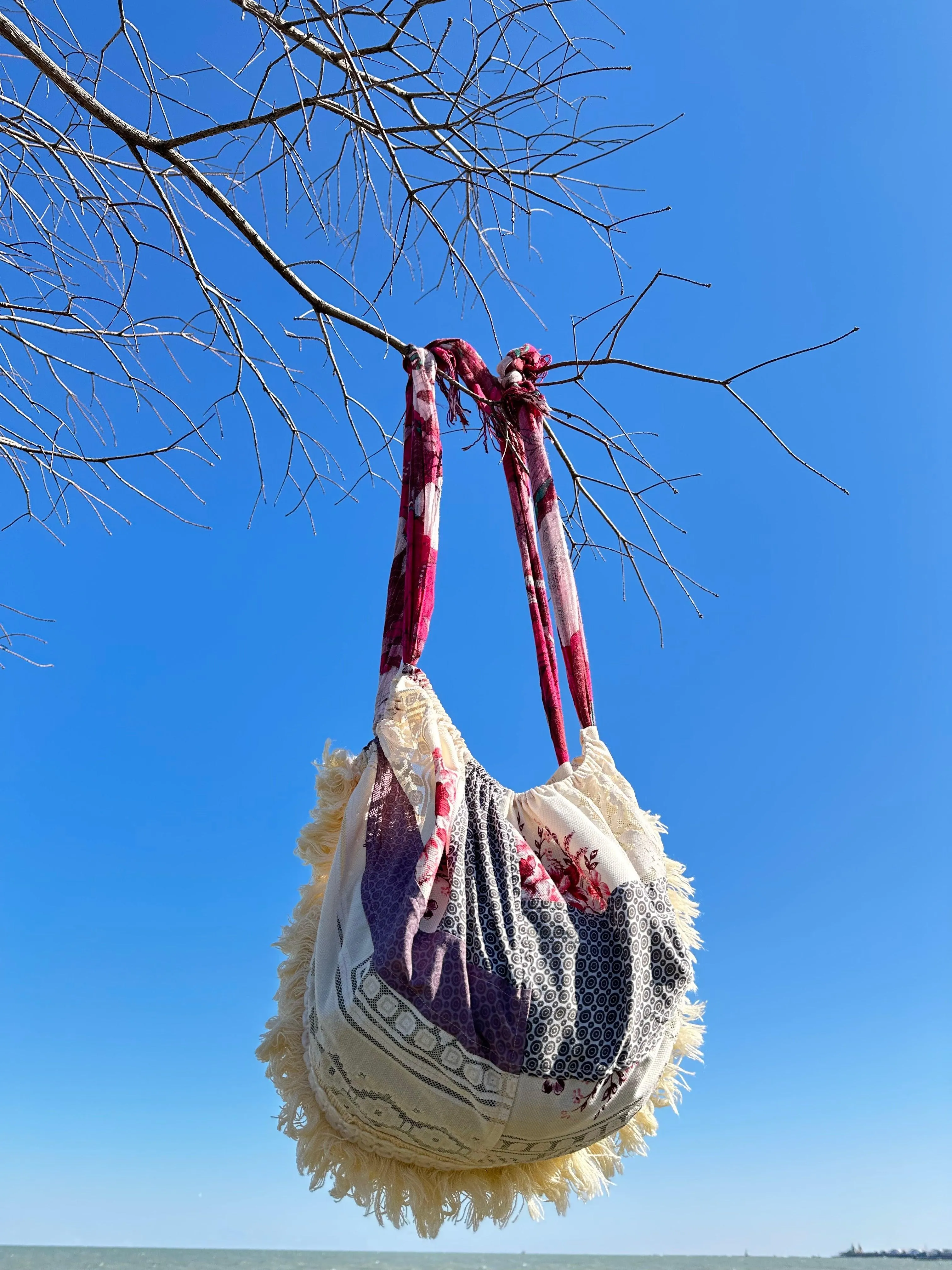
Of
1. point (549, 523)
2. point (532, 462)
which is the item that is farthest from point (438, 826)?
point (532, 462)

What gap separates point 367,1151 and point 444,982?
0.27 m

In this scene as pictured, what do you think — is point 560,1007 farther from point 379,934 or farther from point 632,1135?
point 632,1135

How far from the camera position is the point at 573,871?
1247mm

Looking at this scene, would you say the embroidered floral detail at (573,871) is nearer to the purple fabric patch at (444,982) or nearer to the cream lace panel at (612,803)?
the cream lace panel at (612,803)

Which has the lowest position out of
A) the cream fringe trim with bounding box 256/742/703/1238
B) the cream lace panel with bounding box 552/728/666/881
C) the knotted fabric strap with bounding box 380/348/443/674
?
the cream fringe trim with bounding box 256/742/703/1238

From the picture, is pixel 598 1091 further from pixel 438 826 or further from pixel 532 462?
pixel 532 462

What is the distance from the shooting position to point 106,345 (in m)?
1.55

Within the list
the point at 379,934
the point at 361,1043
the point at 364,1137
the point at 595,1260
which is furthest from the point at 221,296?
the point at 595,1260

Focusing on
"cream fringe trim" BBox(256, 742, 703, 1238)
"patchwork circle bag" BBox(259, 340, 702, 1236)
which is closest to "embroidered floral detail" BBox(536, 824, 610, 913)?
"patchwork circle bag" BBox(259, 340, 702, 1236)

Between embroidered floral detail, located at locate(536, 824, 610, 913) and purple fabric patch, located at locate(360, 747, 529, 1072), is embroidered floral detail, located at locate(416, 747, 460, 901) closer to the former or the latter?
purple fabric patch, located at locate(360, 747, 529, 1072)

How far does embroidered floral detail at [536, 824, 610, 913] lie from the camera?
1.22 metres

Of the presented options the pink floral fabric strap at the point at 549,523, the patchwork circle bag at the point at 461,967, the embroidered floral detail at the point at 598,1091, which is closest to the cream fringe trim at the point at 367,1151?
the patchwork circle bag at the point at 461,967

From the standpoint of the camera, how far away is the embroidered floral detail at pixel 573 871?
4.00 ft

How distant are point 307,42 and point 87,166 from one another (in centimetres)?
36
